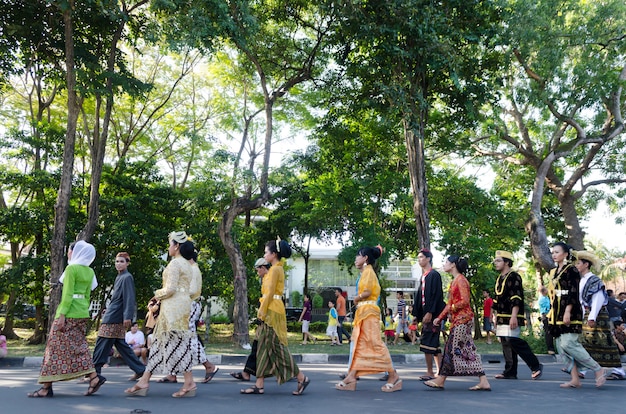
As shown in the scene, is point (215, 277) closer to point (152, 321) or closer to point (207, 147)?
point (207, 147)

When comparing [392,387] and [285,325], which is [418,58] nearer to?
[285,325]

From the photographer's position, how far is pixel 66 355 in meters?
5.89

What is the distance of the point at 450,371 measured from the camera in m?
6.76

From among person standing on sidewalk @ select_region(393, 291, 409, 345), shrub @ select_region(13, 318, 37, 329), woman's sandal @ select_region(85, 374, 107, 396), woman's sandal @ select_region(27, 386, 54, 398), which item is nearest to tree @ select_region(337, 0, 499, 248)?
person standing on sidewalk @ select_region(393, 291, 409, 345)

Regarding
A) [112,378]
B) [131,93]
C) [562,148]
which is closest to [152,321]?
[112,378]

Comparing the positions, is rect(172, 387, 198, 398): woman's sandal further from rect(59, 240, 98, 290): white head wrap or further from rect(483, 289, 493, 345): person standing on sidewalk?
rect(483, 289, 493, 345): person standing on sidewalk

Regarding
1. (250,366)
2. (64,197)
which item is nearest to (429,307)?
(250,366)

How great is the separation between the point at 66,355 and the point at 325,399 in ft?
9.82

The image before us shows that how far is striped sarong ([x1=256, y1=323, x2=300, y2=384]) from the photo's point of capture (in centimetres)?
617

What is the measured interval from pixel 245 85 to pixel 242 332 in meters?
8.80

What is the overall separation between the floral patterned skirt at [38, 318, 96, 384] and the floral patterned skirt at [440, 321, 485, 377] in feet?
14.5

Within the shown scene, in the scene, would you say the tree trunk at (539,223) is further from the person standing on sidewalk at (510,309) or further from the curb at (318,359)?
the person standing on sidewalk at (510,309)

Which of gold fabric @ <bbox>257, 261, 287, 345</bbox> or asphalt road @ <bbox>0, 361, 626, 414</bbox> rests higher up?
gold fabric @ <bbox>257, 261, 287, 345</bbox>

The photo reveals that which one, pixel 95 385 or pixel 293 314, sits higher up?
pixel 293 314
